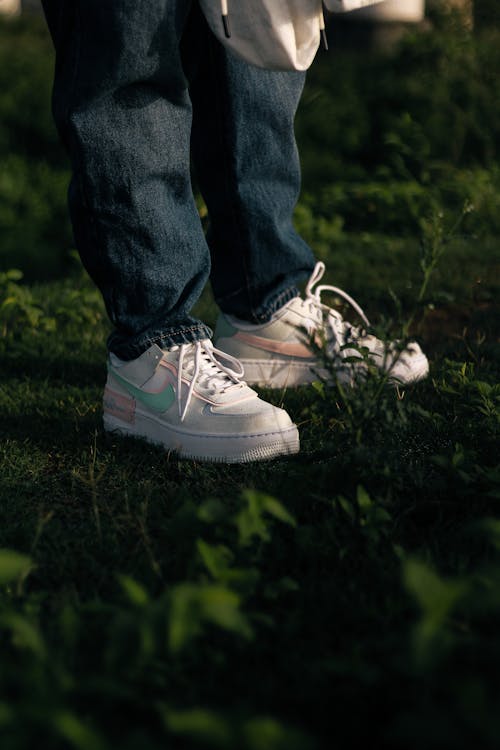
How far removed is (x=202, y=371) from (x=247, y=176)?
0.57 meters

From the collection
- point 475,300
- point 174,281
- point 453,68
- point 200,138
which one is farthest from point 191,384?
point 453,68

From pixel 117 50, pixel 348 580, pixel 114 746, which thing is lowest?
pixel 348 580

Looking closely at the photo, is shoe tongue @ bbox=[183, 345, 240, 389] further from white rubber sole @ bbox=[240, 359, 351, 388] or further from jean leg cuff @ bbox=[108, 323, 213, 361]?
white rubber sole @ bbox=[240, 359, 351, 388]

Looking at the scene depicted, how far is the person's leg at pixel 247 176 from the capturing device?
88.8 inches

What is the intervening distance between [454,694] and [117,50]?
4.79 feet

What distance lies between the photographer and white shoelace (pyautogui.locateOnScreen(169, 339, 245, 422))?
2102 mm

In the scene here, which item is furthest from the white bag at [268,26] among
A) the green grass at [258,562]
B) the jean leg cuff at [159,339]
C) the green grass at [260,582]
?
the green grass at [260,582]

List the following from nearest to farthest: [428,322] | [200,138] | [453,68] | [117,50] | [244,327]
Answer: [117,50], [200,138], [244,327], [428,322], [453,68]

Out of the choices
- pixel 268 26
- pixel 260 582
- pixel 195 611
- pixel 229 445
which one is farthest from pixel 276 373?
pixel 195 611

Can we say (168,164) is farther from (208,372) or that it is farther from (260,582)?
(260,582)

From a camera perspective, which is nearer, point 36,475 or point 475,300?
point 36,475

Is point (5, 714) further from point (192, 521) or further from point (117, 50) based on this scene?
point (117, 50)

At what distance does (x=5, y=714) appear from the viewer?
95 cm

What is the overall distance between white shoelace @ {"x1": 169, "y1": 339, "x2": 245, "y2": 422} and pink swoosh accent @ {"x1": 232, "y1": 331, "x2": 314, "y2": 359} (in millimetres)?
303
